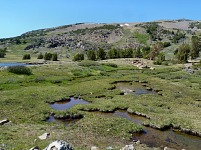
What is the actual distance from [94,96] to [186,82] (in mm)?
30101

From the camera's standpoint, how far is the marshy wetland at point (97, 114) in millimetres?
27805

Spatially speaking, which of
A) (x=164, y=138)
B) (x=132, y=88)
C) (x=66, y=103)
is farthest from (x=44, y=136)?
(x=132, y=88)

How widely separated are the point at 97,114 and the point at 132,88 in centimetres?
2553

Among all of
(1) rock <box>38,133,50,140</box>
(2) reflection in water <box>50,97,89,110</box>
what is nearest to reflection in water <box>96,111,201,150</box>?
(1) rock <box>38,133,50,140</box>

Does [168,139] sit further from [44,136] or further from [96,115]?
[44,136]

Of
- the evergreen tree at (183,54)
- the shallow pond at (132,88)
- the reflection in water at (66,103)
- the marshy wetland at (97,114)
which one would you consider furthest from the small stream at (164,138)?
the evergreen tree at (183,54)

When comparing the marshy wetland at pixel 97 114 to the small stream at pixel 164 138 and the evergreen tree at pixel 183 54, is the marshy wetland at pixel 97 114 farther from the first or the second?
the evergreen tree at pixel 183 54

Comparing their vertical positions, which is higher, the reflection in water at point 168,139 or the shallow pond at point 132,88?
the shallow pond at point 132,88

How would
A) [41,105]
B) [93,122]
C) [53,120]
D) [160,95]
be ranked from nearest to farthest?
[93,122] → [53,120] → [41,105] → [160,95]

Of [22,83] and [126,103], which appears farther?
[22,83]

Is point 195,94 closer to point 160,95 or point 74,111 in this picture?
point 160,95

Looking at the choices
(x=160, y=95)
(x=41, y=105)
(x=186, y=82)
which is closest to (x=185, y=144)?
(x=41, y=105)

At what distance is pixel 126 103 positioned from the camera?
45.9 meters

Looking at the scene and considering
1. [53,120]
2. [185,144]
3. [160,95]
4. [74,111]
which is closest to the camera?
[185,144]
